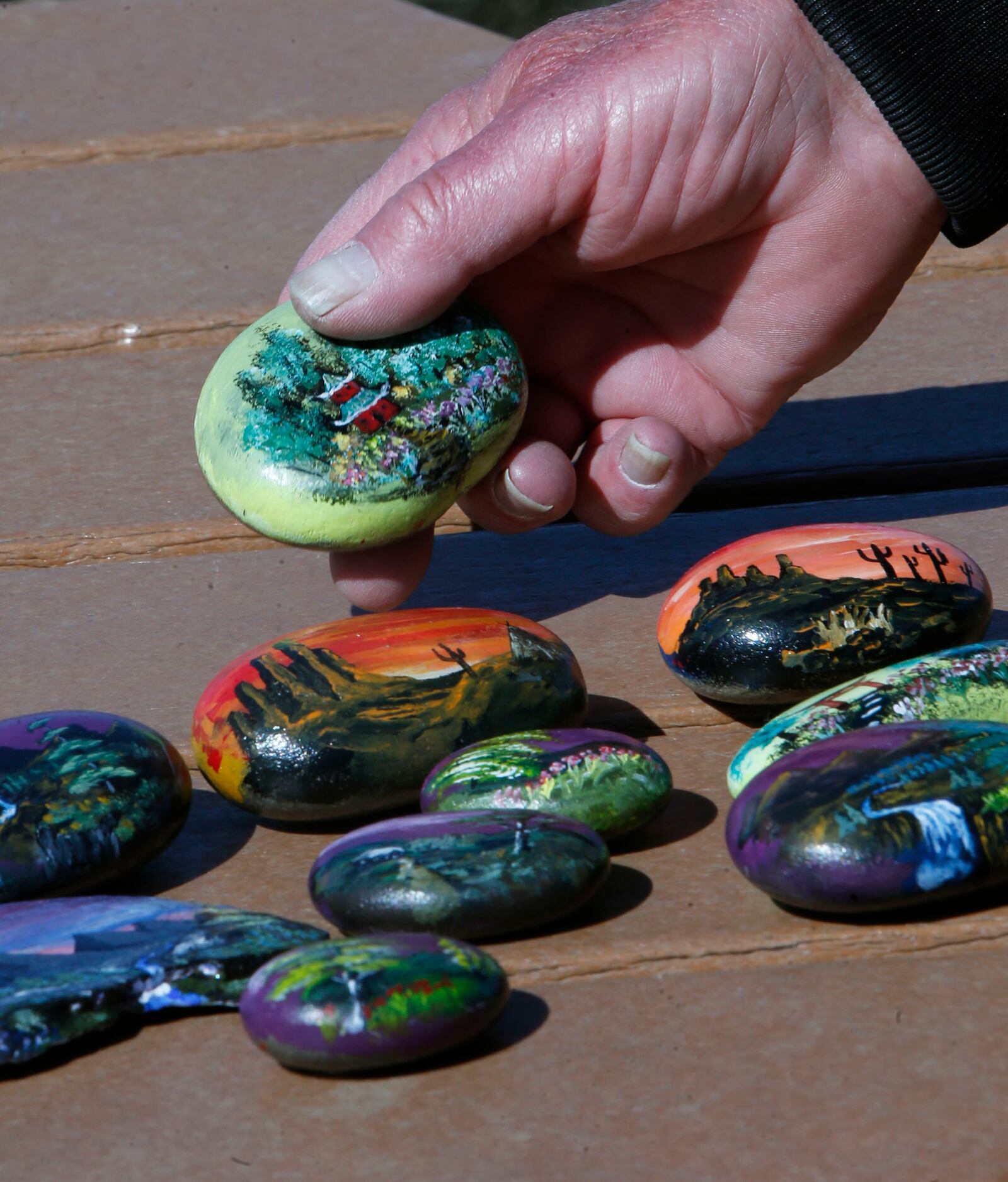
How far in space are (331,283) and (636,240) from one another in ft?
1.36

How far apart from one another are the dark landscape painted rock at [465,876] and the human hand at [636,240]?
1.82 ft

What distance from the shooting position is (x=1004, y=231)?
A: 239 cm

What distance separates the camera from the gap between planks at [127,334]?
2.15 m

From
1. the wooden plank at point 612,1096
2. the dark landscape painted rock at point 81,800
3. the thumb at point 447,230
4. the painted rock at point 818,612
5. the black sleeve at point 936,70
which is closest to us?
the wooden plank at point 612,1096

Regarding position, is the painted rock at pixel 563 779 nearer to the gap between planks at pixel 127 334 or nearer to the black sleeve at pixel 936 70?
the black sleeve at pixel 936 70

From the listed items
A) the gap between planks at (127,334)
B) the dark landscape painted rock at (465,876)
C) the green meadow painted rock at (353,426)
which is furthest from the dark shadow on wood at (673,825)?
the gap between planks at (127,334)

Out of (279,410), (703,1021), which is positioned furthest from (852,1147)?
(279,410)

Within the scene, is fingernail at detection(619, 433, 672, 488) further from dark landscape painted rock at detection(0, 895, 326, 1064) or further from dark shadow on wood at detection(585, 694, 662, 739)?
dark landscape painted rock at detection(0, 895, 326, 1064)

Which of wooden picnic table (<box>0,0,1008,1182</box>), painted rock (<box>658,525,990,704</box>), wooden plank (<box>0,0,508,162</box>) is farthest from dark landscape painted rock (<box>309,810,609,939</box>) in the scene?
wooden plank (<box>0,0,508,162</box>)

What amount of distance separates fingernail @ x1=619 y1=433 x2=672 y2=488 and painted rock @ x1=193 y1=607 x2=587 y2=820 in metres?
0.39

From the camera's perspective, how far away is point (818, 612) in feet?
4.15

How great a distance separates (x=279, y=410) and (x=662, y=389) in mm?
618

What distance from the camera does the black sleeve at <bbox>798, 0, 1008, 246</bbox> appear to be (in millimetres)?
1547

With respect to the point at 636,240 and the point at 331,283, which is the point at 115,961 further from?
the point at 636,240
